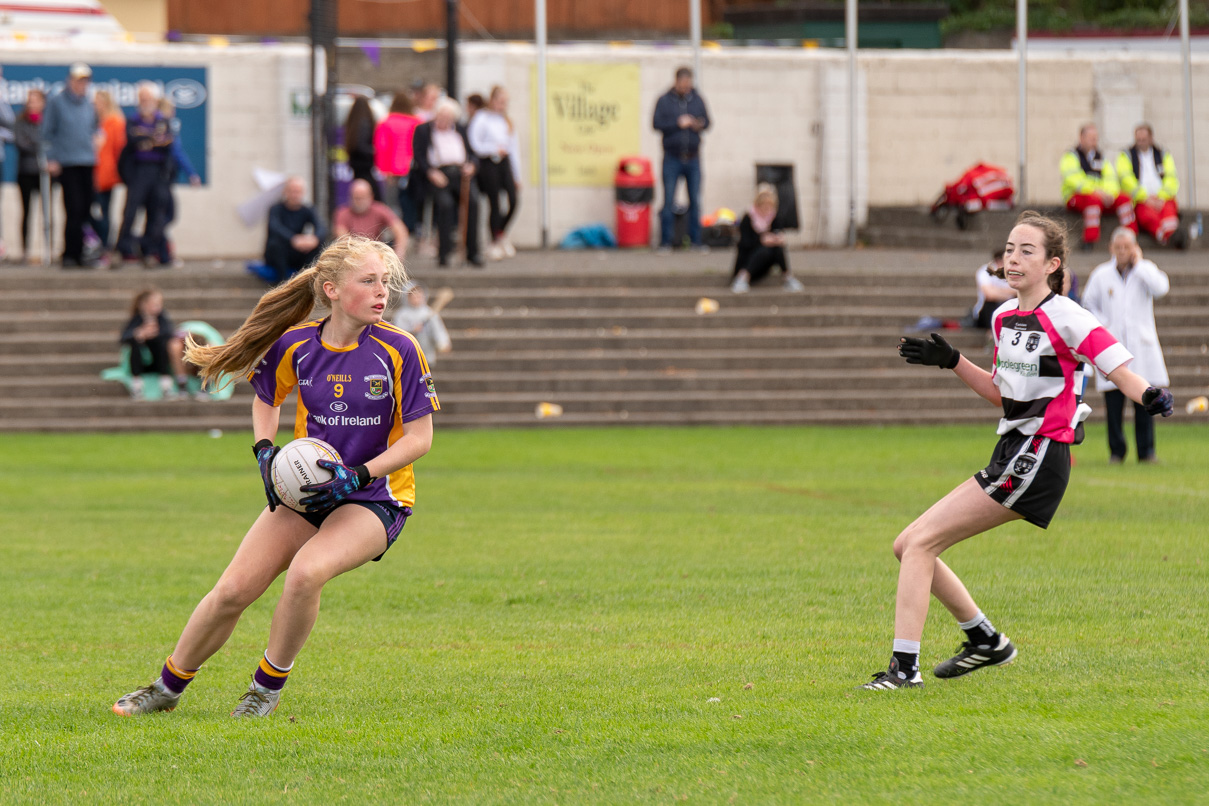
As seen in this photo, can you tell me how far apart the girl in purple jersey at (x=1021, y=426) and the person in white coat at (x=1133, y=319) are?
349 inches

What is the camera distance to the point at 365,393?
562 cm

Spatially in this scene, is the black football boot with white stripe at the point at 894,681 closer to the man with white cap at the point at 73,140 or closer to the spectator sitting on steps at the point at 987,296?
the spectator sitting on steps at the point at 987,296

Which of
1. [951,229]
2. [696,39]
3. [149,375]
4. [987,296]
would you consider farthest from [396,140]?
[951,229]

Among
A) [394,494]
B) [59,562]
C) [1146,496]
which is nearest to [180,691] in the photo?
[394,494]

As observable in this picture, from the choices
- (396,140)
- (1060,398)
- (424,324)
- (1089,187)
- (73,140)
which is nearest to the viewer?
(1060,398)

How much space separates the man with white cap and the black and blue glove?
16865mm

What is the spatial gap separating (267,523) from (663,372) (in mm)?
13886

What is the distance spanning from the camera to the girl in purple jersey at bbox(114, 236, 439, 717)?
18.0ft

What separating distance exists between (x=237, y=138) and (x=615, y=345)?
972 centimetres

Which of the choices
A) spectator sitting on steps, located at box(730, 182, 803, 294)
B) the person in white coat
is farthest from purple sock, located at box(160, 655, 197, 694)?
spectator sitting on steps, located at box(730, 182, 803, 294)

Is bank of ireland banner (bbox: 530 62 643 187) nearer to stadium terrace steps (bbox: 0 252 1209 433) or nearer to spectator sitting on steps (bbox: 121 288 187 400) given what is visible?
stadium terrace steps (bbox: 0 252 1209 433)

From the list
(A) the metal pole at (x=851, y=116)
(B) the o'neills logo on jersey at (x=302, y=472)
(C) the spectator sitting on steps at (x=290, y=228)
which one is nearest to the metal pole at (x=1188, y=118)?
(A) the metal pole at (x=851, y=116)

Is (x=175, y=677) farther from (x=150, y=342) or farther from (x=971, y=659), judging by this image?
(x=150, y=342)

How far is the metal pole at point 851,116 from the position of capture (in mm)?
26375
